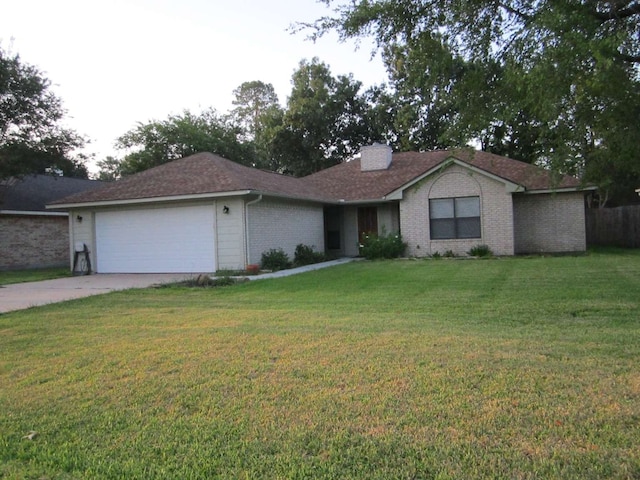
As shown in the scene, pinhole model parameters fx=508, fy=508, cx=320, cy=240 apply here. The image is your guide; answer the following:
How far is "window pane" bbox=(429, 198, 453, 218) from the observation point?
19.2m

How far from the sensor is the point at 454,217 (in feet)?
62.7

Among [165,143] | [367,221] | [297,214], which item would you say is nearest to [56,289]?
[297,214]

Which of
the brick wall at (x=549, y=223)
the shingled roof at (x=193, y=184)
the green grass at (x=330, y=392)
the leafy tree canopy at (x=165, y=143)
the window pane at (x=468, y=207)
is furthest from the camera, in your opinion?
the leafy tree canopy at (x=165, y=143)

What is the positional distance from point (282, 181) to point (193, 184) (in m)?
4.57

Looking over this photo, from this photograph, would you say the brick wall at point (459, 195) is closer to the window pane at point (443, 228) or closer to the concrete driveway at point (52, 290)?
the window pane at point (443, 228)

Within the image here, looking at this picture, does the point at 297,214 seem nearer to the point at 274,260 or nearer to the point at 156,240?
the point at 274,260

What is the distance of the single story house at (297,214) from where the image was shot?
52.0ft

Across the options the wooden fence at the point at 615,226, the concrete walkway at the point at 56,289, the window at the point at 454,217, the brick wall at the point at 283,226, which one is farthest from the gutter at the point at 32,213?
the wooden fence at the point at 615,226

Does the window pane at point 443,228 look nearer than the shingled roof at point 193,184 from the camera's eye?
No

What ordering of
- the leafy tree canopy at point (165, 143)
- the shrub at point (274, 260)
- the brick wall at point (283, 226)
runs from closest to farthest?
the brick wall at point (283, 226) < the shrub at point (274, 260) < the leafy tree canopy at point (165, 143)

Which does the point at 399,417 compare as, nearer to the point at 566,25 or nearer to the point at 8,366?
the point at 8,366

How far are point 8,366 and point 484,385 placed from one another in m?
4.71

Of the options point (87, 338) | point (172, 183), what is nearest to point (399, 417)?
point (87, 338)

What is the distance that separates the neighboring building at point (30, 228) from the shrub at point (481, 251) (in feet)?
56.3
